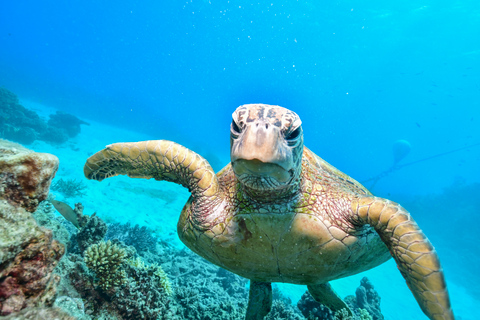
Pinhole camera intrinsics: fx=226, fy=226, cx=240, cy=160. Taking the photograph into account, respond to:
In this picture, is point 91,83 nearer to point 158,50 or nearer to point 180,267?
point 158,50

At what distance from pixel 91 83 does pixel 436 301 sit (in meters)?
84.9

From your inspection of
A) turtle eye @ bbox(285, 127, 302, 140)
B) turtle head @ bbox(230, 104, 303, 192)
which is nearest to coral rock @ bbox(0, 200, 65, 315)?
turtle head @ bbox(230, 104, 303, 192)

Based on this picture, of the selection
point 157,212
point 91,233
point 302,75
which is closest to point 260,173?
point 91,233

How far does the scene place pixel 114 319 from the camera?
9.11ft

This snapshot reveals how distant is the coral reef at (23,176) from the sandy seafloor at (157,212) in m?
8.10

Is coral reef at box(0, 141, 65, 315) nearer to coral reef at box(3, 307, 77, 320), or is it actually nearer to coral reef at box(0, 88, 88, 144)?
coral reef at box(3, 307, 77, 320)

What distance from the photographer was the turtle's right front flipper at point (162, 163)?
260 cm

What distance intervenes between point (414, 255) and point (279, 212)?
1137 mm

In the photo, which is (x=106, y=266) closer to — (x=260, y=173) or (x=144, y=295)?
(x=144, y=295)

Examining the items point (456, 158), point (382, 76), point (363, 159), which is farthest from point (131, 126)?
point (456, 158)

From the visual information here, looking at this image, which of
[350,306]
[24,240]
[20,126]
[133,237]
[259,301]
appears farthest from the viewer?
[20,126]

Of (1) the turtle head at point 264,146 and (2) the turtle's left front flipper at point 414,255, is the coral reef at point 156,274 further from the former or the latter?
(2) the turtle's left front flipper at point 414,255

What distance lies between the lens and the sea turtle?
169 centimetres

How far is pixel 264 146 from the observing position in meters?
1.49
